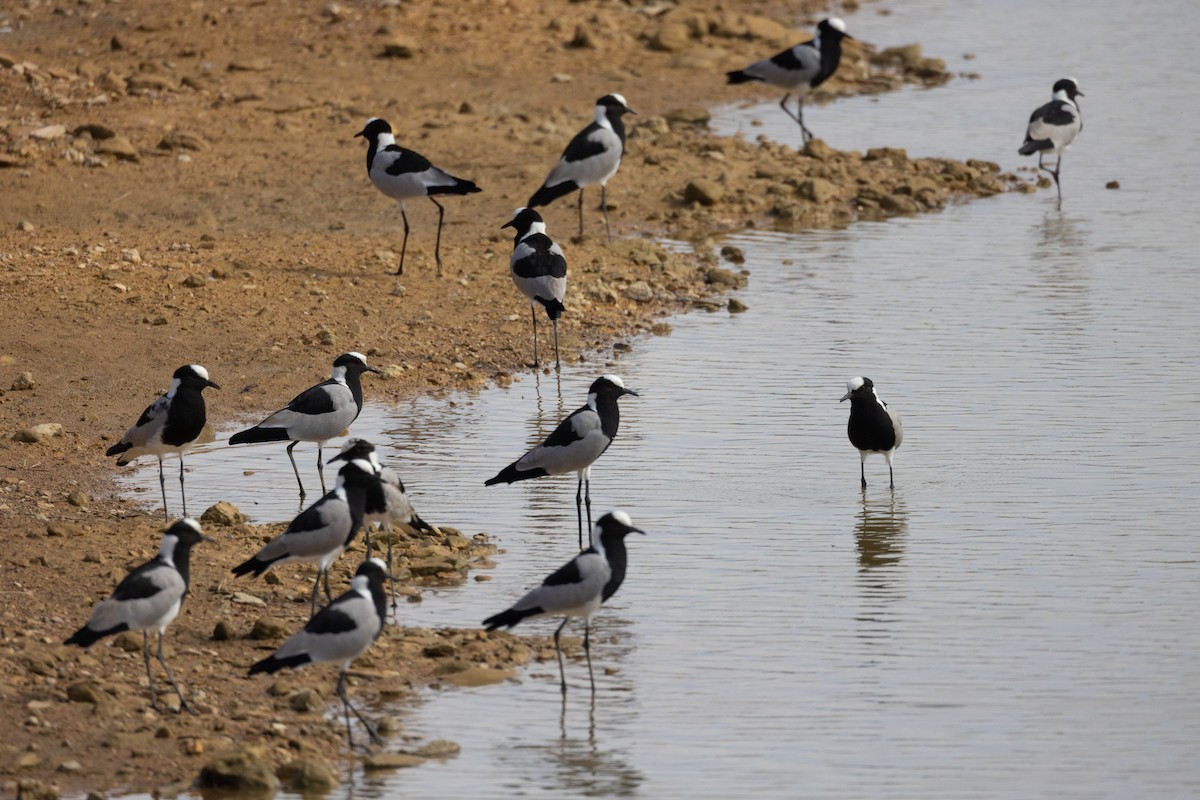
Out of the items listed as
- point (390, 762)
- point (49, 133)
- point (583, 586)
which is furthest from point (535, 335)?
point (49, 133)

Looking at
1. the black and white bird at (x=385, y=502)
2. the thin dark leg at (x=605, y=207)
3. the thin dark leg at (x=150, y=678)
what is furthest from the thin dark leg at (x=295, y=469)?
the thin dark leg at (x=605, y=207)

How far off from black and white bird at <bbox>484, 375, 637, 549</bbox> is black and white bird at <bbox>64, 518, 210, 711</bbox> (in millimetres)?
2683

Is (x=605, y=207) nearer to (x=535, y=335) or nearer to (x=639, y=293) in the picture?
(x=639, y=293)

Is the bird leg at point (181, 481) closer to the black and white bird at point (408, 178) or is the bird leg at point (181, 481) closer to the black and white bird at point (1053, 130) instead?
the black and white bird at point (408, 178)

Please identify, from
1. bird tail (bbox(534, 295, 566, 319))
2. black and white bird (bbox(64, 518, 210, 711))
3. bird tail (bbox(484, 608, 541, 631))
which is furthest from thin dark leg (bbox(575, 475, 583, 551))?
bird tail (bbox(534, 295, 566, 319))

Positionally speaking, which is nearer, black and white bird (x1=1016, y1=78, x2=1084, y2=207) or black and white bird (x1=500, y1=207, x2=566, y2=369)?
black and white bird (x1=500, y1=207, x2=566, y2=369)

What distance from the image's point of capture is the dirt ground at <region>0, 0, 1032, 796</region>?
27.8 ft

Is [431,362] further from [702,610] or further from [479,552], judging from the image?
[702,610]

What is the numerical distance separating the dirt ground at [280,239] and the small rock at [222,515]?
16 cm

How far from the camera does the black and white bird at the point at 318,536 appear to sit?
8789mm

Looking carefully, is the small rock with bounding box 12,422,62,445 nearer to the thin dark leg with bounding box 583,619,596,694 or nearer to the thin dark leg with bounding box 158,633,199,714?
the thin dark leg with bounding box 158,633,199,714

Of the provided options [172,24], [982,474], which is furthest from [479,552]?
[172,24]

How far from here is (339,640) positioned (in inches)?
307

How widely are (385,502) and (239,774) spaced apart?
2.43 meters
